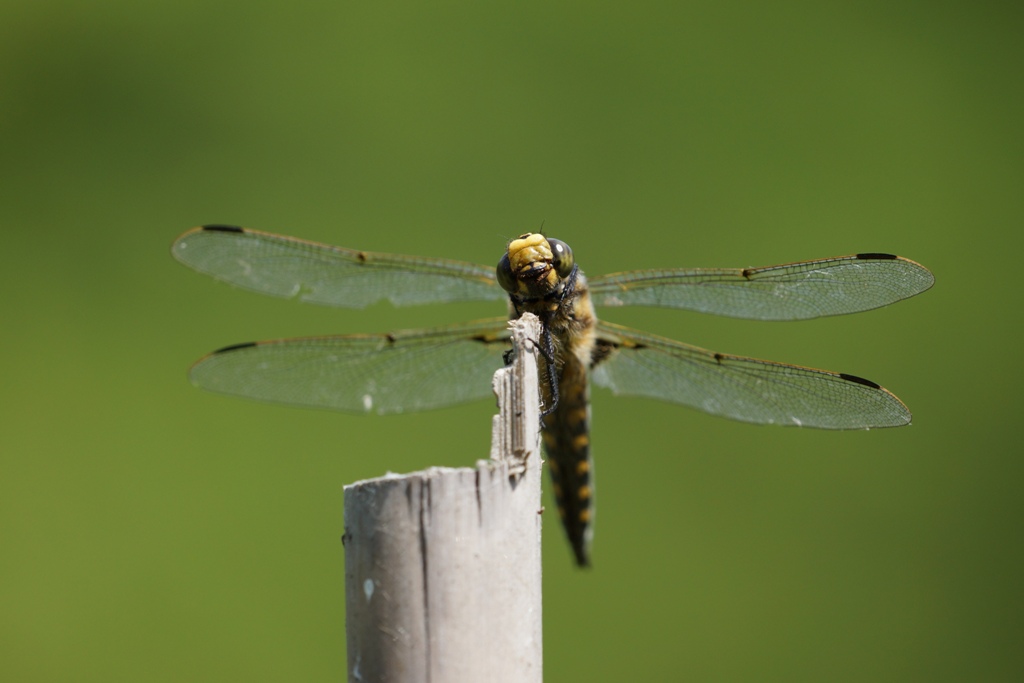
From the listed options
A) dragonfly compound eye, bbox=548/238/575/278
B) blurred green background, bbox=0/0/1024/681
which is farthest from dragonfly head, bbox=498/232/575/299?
blurred green background, bbox=0/0/1024/681

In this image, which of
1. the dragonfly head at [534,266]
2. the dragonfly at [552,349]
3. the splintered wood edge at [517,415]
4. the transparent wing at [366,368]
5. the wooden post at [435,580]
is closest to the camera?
the wooden post at [435,580]

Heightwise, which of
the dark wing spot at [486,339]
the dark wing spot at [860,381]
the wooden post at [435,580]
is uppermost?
the dark wing spot at [486,339]

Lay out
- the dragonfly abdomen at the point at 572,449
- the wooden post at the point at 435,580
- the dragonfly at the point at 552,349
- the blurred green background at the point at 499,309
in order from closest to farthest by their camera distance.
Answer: the wooden post at the point at 435,580 < the dragonfly at the point at 552,349 < the dragonfly abdomen at the point at 572,449 < the blurred green background at the point at 499,309

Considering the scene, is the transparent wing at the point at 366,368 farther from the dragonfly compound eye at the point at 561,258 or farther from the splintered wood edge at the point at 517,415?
the splintered wood edge at the point at 517,415

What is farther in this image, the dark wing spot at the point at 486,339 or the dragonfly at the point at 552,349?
the dark wing spot at the point at 486,339

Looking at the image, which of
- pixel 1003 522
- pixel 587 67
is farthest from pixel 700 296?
pixel 587 67

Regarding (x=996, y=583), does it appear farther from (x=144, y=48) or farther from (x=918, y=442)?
(x=144, y=48)

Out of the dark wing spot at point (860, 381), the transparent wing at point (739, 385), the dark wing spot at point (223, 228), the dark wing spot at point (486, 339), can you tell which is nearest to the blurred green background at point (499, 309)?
the transparent wing at point (739, 385)
